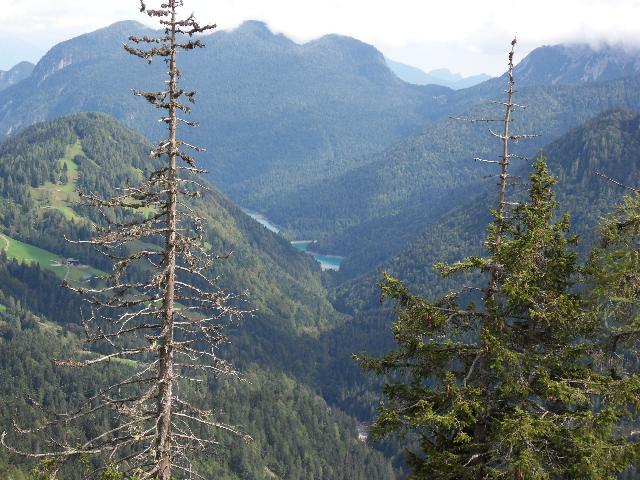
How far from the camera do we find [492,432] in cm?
2153

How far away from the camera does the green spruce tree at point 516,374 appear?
61.1 ft

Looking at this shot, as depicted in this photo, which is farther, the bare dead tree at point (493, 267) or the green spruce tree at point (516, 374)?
the bare dead tree at point (493, 267)

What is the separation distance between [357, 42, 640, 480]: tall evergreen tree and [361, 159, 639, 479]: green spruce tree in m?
0.04

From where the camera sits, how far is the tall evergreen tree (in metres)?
18.6

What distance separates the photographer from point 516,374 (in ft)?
68.0

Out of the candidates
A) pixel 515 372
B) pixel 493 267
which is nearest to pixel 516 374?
pixel 515 372

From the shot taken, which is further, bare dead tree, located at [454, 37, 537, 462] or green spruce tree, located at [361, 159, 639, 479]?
bare dead tree, located at [454, 37, 537, 462]

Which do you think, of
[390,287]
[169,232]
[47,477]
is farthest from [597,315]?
[47,477]

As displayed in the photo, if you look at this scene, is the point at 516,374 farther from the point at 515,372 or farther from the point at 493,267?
the point at 493,267

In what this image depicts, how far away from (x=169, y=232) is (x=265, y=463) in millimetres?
169271

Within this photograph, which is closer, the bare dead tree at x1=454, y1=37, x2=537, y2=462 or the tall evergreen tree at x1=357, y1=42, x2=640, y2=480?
the tall evergreen tree at x1=357, y1=42, x2=640, y2=480

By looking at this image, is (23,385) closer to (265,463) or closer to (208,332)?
(265,463)

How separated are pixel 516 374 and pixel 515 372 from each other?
0.28 ft

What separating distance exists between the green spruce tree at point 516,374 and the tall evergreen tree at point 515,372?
4 centimetres
